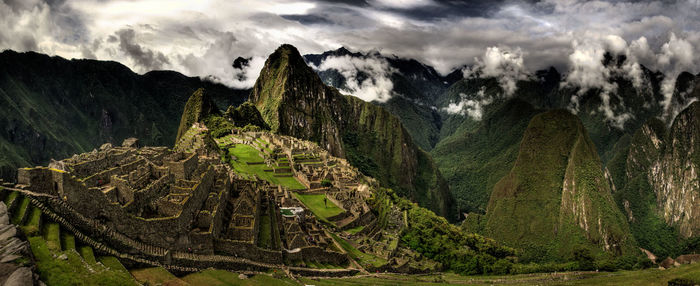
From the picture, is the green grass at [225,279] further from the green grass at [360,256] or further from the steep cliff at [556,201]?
the steep cliff at [556,201]

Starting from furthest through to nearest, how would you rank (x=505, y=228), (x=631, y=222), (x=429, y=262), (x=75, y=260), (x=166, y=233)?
(x=631, y=222), (x=505, y=228), (x=429, y=262), (x=166, y=233), (x=75, y=260)

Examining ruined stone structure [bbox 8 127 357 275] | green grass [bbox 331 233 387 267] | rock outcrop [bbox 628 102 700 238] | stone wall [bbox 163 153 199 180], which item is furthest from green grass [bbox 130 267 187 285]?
rock outcrop [bbox 628 102 700 238]

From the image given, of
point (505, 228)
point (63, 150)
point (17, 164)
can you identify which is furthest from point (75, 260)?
point (63, 150)

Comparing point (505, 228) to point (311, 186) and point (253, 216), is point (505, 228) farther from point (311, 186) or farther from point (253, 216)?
point (253, 216)

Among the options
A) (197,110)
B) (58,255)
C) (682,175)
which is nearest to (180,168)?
(58,255)

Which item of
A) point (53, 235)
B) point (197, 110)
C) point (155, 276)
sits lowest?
point (155, 276)

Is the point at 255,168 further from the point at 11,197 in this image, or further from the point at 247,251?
the point at 11,197
